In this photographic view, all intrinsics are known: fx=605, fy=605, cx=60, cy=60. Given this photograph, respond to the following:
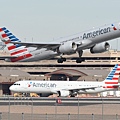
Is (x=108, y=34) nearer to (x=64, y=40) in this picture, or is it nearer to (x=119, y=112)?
(x=64, y=40)

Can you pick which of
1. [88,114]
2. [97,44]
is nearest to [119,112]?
[88,114]

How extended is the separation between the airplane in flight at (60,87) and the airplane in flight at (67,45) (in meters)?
13.7

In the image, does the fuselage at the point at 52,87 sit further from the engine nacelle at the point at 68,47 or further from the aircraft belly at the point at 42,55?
the engine nacelle at the point at 68,47

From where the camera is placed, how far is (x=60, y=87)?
9775 centimetres

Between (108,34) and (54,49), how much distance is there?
26.3 ft

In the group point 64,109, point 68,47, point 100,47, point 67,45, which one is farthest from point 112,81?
point 64,109

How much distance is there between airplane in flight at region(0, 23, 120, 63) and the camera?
71938 mm

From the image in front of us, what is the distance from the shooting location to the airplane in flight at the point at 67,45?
71.9 metres

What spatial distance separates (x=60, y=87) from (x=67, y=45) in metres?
25.1

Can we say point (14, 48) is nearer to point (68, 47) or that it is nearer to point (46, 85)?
point (68, 47)

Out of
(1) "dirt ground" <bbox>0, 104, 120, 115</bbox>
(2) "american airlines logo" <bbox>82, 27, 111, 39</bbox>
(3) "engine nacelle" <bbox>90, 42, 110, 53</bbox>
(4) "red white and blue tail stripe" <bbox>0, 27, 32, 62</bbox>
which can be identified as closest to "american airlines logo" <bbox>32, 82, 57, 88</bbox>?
(4) "red white and blue tail stripe" <bbox>0, 27, 32, 62</bbox>

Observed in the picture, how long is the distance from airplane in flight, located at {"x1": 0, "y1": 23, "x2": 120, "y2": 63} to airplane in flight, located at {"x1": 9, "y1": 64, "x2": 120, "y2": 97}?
13713 millimetres

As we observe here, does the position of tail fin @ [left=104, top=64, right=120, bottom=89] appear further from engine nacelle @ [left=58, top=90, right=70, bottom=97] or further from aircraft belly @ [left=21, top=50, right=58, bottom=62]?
aircraft belly @ [left=21, top=50, right=58, bottom=62]

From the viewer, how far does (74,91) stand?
98.2 m
